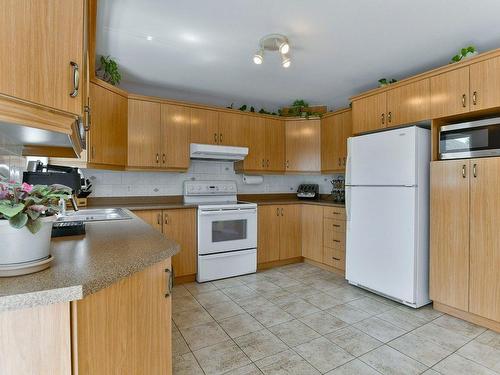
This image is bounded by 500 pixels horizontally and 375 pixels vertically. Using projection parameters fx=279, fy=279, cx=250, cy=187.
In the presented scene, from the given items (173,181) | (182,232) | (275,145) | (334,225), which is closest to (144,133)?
(173,181)

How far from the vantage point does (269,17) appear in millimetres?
2125

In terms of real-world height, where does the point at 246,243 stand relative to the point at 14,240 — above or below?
below

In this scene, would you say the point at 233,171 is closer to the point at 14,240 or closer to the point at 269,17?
the point at 269,17

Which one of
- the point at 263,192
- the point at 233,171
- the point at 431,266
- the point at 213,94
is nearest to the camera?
the point at 431,266

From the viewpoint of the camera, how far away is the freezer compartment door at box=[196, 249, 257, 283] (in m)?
3.35

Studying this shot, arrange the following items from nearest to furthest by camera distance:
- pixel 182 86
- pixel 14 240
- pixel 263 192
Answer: pixel 14 240, pixel 182 86, pixel 263 192

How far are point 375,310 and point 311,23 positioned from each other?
8.47 feet

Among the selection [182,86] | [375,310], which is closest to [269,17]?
[182,86]

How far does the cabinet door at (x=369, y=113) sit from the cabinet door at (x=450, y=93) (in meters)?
0.48

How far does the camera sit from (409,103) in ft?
9.02

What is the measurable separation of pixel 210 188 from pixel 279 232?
1.17 m

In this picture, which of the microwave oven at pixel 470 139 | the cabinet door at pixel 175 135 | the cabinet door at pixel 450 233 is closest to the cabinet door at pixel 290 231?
the cabinet door at pixel 175 135

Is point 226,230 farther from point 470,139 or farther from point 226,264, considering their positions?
point 470,139

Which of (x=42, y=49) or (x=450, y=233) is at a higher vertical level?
(x=42, y=49)
